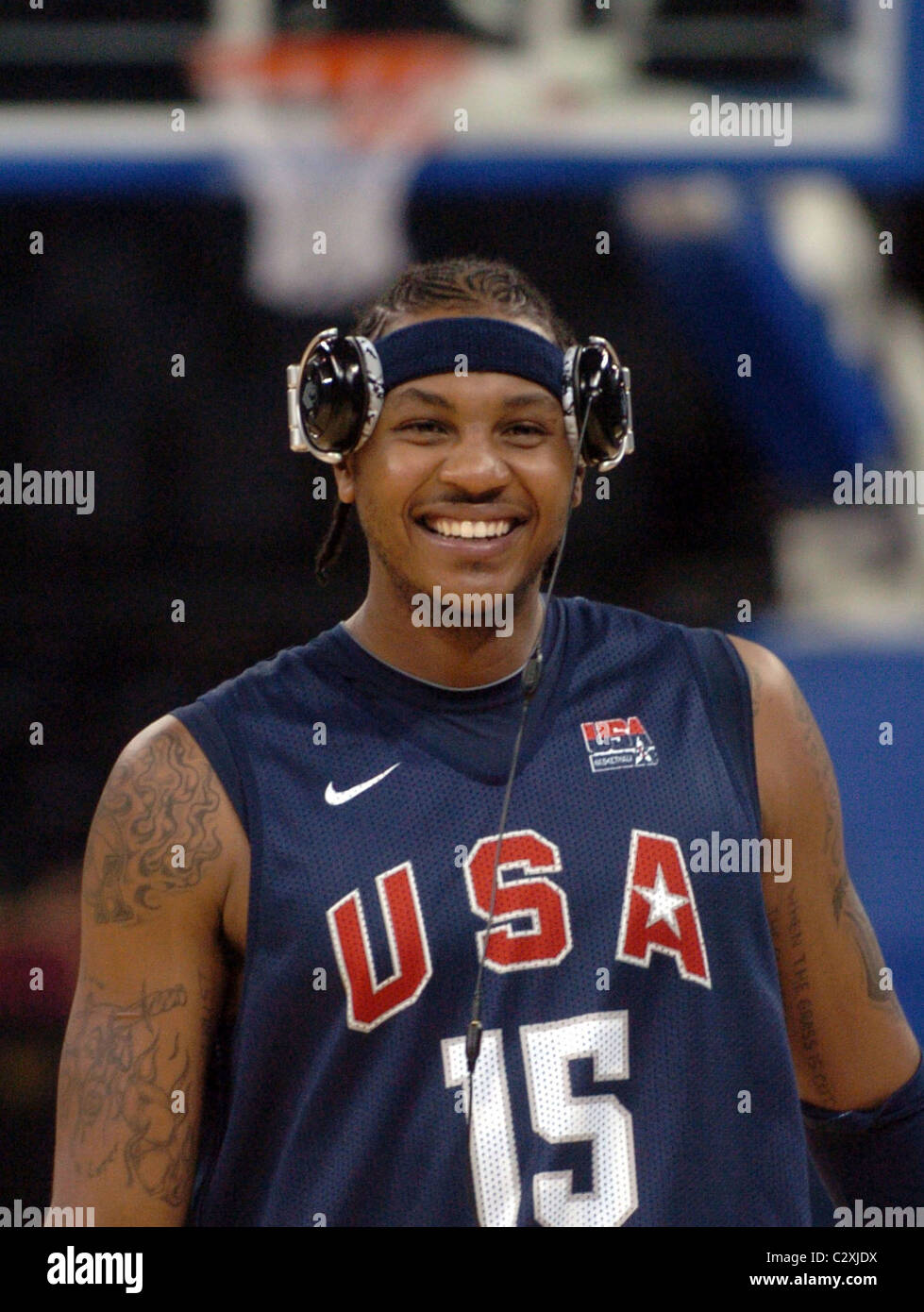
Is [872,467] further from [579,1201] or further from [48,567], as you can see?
[579,1201]

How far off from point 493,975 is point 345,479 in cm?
68

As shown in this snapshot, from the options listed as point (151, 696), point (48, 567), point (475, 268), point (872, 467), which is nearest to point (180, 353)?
point (48, 567)

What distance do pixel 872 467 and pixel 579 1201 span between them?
5.30m

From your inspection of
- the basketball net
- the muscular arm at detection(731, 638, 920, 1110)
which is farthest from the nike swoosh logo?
the basketball net

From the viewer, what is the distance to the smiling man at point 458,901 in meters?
2.44

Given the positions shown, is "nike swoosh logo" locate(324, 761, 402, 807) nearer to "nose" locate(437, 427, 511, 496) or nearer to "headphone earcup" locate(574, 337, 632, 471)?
"nose" locate(437, 427, 511, 496)

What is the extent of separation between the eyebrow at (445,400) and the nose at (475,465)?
0.04 m

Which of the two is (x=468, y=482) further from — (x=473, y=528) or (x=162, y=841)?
(x=162, y=841)

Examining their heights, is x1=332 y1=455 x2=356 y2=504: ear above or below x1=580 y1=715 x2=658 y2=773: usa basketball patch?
above

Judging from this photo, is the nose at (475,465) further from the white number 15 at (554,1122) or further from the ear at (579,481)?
the white number 15 at (554,1122)

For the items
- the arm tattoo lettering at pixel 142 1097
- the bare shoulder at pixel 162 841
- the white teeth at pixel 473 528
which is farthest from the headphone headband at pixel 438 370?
the arm tattoo lettering at pixel 142 1097

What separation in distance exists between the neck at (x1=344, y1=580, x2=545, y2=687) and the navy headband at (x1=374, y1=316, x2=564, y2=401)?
0.27 meters

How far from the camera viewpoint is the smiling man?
244 cm

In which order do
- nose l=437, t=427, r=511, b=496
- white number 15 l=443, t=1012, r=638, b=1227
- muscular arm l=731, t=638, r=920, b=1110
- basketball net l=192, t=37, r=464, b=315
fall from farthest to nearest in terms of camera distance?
basketball net l=192, t=37, r=464, b=315
muscular arm l=731, t=638, r=920, b=1110
nose l=437, t=427, r=511, b=496
white number 15 l=443, t=1012, r=638, b=1227
